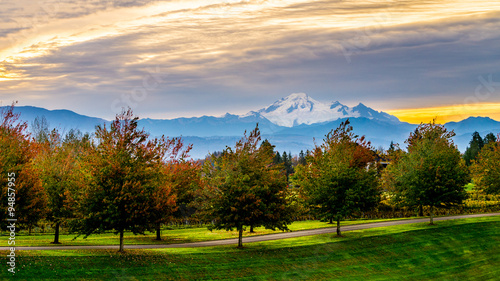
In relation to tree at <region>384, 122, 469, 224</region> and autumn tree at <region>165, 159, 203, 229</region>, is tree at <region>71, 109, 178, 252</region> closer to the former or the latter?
autumn tree at <region>165, 159, 203, 229</region>

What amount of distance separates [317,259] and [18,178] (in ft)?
72.9

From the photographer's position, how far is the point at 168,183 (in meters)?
36.6

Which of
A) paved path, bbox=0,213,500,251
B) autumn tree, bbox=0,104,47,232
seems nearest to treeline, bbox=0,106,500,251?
autumn tree, bbox=0,104,47,232

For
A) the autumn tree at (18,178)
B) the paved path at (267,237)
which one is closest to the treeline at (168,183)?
the autumn tree at (18,178)

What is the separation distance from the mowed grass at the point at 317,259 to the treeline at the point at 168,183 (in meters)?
2.23

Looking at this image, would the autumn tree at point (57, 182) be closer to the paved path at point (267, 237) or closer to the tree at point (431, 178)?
the paved path at point (267, 237)

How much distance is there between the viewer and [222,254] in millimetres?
33250

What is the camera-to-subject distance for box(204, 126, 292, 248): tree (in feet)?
112

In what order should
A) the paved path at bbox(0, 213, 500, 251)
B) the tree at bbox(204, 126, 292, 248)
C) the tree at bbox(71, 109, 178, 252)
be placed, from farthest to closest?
the tree at bbox(204, 126, 292, 248) → the paved path at bbox(0, 213, 500, 251) → the tree at bbox(71, 109, 178, 252)

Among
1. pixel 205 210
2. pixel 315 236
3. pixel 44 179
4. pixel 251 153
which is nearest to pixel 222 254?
pixel 205 210

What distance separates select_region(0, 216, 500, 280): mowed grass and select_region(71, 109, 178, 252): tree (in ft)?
7.42

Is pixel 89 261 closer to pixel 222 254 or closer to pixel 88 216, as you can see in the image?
pixel 88 216

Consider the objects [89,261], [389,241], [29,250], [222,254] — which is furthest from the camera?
[389,241]

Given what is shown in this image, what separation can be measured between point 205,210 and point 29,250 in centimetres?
1265
